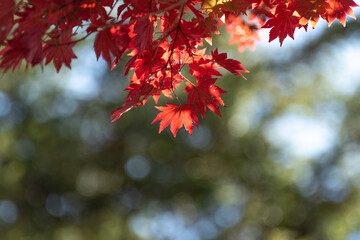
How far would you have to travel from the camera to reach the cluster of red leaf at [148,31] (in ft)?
2.63

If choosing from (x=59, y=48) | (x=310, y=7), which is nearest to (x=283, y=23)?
(x=310, y=7)

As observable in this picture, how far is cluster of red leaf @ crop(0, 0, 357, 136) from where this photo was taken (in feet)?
2.63

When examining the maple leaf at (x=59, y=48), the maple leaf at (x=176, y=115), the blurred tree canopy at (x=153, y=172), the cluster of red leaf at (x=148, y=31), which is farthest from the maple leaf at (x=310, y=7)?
the blurred tree canopy at (x=153, y=172)

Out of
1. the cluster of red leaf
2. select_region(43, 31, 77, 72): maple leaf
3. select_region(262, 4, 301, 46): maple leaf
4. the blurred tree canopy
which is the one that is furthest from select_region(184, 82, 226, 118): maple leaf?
the blurred tree canopy

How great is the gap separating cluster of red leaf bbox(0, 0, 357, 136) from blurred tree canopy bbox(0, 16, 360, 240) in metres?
3.68

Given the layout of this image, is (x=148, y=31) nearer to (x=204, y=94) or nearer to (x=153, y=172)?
(x=204, y=94)

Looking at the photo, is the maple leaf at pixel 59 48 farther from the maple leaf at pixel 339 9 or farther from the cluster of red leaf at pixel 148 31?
the maple leaf at pixel 339 9

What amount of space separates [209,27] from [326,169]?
4.74 m

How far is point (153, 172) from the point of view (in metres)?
4.79

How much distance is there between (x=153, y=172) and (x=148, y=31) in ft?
13.2

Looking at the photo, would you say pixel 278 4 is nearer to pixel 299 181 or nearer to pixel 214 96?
pixel 214 96

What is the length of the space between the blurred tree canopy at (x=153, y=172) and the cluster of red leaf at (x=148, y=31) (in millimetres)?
3682

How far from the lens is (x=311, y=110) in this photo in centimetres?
545

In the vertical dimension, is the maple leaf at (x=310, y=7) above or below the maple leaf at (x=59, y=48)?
below
